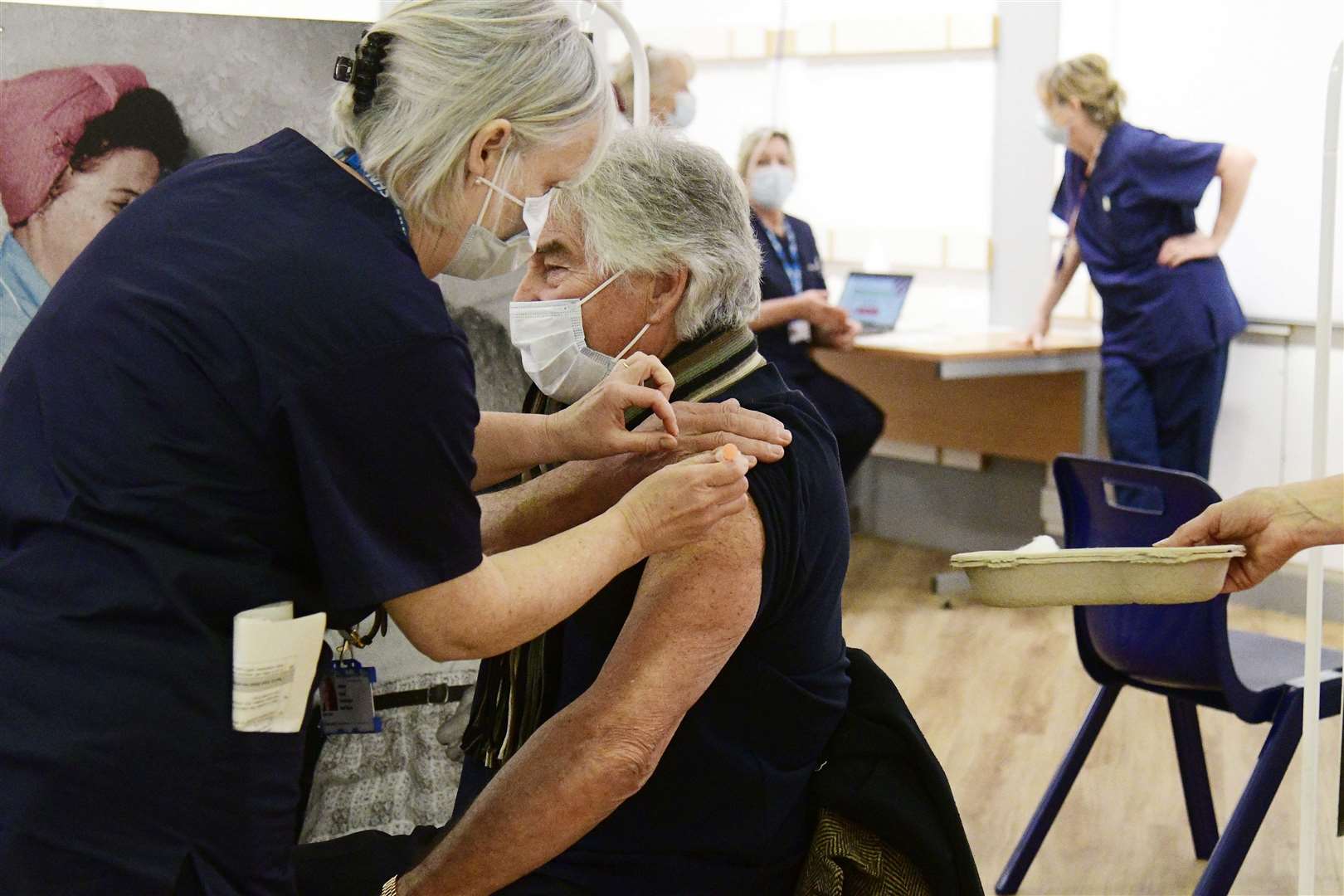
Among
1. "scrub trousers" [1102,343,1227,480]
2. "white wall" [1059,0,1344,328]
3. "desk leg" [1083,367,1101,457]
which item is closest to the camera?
"white wall" [1059,0,1344,328]

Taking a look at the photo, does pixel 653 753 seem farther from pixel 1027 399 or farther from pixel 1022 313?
pixel 1022 313

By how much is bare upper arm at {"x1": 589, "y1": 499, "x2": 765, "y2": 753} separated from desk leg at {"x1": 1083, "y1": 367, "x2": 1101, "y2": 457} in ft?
11.3

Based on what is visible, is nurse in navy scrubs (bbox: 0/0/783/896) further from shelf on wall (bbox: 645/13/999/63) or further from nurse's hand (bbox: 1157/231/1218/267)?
shelf on wall (bbox: 645/13/999/63)

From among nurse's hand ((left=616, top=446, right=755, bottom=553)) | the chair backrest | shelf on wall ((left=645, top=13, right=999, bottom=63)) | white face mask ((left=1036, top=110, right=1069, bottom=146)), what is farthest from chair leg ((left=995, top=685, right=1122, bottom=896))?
shelf on wall ((left=645, top=13, right=999, bottom=63))

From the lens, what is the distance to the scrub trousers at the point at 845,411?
4.30m

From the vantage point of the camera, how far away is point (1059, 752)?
10.5 ft

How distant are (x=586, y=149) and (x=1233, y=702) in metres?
1.50

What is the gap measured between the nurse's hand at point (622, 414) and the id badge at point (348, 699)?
69cm

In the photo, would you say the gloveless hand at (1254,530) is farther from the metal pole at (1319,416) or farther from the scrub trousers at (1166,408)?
the scrub trousers at (1166,408)

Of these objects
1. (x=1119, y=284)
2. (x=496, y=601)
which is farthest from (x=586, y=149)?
(x=1119, y=284)

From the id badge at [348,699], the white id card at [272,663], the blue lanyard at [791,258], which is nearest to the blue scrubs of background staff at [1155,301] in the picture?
the blue lanyard at [791,258]

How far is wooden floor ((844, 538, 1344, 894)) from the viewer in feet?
8.73

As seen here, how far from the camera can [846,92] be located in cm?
553

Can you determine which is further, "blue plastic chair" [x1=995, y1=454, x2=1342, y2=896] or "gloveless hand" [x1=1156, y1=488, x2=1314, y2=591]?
"blue plastic chair" [x1=995, y1=454, x2=1342, y2=896]
